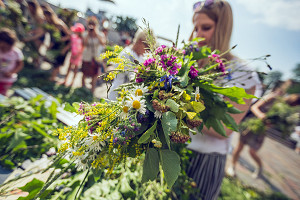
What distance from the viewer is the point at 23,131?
1.17 m

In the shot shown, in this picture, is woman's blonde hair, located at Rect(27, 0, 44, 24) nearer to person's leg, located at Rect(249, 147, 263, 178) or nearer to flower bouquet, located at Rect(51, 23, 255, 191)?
flower bouquet, located at Rect(51, 23, 255, 191)

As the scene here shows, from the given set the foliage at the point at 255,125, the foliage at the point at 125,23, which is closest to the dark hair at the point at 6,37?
the foliage at the point at 255,125

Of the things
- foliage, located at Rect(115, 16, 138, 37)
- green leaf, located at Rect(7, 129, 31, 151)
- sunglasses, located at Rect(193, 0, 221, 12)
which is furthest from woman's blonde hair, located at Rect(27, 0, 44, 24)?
foliage, located at Rect(115, 16, 138, 37)

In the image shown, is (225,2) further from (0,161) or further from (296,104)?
(296,104)

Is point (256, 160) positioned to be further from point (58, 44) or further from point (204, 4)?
point (58, 44)

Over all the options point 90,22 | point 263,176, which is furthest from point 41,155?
point 263,176

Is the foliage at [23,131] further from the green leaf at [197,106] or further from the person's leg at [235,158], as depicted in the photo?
the person's leg at [235,158]

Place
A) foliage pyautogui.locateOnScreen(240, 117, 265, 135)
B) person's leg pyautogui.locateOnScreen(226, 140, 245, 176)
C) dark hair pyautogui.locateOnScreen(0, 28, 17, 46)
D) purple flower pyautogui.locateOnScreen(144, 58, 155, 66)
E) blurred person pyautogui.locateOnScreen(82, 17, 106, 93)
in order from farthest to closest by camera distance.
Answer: blurred person pyautogui.locateOnScreen(82, 17, 106, 93), person's leg pyautogui.locateOnScreen(226, 140, 245, 176), foliage pyautogui.locateOnScreen(240, 117, 265, 135), dark hair pyautogui.locateOnScreen(0, 28, 17, 46), purple flower pyautogui.locateOnScreen(144, 58, 155, 66)

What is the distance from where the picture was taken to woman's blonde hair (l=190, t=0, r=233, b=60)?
1183 millimetres

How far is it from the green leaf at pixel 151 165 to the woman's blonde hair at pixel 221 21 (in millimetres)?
1065

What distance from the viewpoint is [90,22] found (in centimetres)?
398

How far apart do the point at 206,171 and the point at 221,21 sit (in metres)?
1.29

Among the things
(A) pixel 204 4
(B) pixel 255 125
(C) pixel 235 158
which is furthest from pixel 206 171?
(C) pixel 235 158

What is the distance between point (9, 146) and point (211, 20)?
1.70 metres
